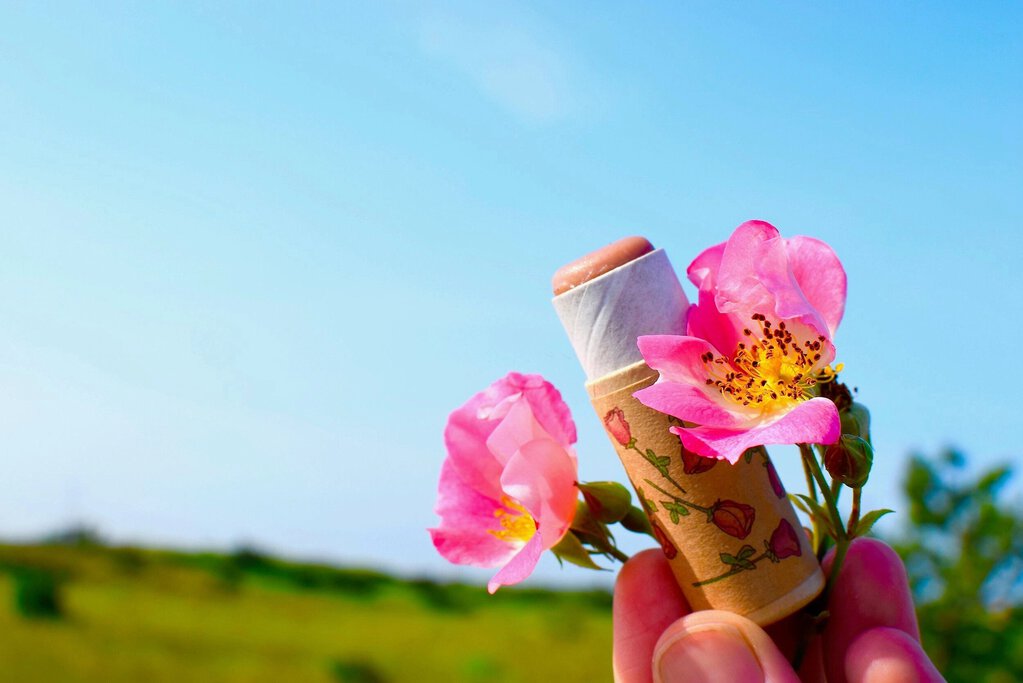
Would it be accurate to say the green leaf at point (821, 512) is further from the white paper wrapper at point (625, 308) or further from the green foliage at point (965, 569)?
the green foliage at point (965, 569)

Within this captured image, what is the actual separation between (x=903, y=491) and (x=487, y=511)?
204cm

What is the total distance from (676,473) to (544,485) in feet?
0.40

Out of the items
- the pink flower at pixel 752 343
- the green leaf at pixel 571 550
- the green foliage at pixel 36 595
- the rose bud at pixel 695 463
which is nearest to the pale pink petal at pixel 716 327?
the pink flower at pixel 752 343

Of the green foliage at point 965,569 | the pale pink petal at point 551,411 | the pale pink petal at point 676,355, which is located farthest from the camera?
the green foliage at point 965,569

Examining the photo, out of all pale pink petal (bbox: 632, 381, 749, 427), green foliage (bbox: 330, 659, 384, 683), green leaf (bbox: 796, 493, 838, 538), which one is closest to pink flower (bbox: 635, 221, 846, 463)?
pale pink petal (bbox: 632, 381, 749, 427)

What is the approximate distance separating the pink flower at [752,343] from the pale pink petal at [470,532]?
0.24 metres

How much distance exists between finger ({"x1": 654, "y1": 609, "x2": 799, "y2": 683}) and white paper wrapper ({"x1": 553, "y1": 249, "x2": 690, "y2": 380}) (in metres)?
0.25

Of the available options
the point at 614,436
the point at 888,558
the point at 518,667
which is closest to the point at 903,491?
the point at 518,667

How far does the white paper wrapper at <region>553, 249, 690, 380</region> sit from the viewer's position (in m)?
0.91

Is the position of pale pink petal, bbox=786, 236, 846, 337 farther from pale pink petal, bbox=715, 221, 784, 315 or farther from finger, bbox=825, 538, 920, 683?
finger, bbox=825, 538, 920, 683

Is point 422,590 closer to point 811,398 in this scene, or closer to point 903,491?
point 903,491

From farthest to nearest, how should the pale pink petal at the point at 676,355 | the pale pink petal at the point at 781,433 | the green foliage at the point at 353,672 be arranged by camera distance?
the green foliage at the point at 353,672 → the pale pink petal at the point at 676,355 → the pale pink petal at the point at 781,433

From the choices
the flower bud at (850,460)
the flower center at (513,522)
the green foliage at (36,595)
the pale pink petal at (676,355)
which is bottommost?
the green foliage at (36,595)

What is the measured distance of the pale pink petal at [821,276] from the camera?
833mm
